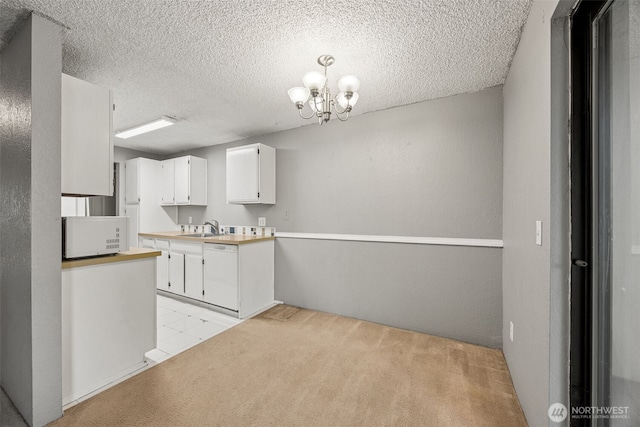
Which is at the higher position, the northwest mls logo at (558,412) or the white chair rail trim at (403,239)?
the white chair rail trim at (403,239)

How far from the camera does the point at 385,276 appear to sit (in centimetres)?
289

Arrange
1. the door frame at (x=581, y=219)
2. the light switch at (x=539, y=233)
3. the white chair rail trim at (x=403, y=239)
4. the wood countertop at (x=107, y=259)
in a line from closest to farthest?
the door frame at (x=581, y=219)
the light switch at (x=539, y=233)
the wood countertop at (x=107, y=259)
the white chair rail trim at (x=403, y=239)

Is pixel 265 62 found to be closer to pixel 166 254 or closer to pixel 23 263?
pixel 23 263

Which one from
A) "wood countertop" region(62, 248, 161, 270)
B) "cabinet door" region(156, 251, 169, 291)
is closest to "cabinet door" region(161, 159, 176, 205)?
"cabinet door" region(156, 251, 169, 291)

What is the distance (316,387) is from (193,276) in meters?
2.26

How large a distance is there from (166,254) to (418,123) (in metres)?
3.57

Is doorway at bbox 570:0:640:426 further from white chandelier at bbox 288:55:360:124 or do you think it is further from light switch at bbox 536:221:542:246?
white chandelier at bbox 288:55:360:124

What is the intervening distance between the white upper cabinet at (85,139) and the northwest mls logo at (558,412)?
274 cm

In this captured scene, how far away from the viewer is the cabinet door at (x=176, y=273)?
3.54m

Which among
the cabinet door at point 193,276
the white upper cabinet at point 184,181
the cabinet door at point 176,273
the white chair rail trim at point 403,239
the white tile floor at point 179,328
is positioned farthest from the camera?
the white upper cabinet at point 184,181

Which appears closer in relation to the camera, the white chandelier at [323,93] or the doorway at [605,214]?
the doorway at [605,214]

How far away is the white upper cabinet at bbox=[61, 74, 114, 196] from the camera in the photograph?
169 centimetres

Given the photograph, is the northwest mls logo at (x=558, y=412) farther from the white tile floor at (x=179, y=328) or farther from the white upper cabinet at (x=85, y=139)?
the white upper cabinet at (x=85, y=139)

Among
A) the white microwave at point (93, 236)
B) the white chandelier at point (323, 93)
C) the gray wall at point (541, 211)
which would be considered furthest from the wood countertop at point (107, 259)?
the gray wall at point (541, 211)
